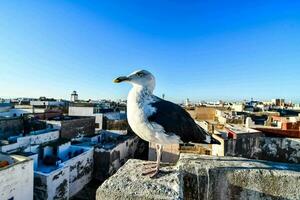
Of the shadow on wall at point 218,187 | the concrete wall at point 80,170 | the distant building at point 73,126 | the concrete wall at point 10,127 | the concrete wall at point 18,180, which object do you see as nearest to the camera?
the shadow on wall at point 218,187

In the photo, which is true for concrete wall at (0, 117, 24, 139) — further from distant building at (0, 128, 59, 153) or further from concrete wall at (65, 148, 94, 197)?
concrete wall at (65, 148, 94, 197)

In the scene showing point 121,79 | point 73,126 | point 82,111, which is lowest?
point 73,126

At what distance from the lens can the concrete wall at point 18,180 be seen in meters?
12.3

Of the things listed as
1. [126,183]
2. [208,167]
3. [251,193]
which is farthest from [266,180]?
[126,183]

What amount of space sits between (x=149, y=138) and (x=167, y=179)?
65cm

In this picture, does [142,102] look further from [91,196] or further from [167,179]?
[91,196]

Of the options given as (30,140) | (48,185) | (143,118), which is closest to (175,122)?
(143,118)

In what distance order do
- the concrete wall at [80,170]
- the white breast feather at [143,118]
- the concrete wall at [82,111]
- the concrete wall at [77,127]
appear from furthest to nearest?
the concrete wall at [82,111] < the concrete wall at [77,127] < the concrete wall at [80,170] < the white breast feather at [143,118]

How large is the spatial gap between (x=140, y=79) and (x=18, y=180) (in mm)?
13140

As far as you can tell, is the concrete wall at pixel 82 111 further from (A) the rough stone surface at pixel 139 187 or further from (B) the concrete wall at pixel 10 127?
(A) the rough stone surface at pixel 139 187

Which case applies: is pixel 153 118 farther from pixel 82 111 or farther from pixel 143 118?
pixel 82 111

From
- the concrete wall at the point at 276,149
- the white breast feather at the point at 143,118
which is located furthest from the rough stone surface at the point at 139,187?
the concrete wall at the point at 276,149

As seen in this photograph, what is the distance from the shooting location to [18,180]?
43.1ft

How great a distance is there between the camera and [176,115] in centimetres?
332
